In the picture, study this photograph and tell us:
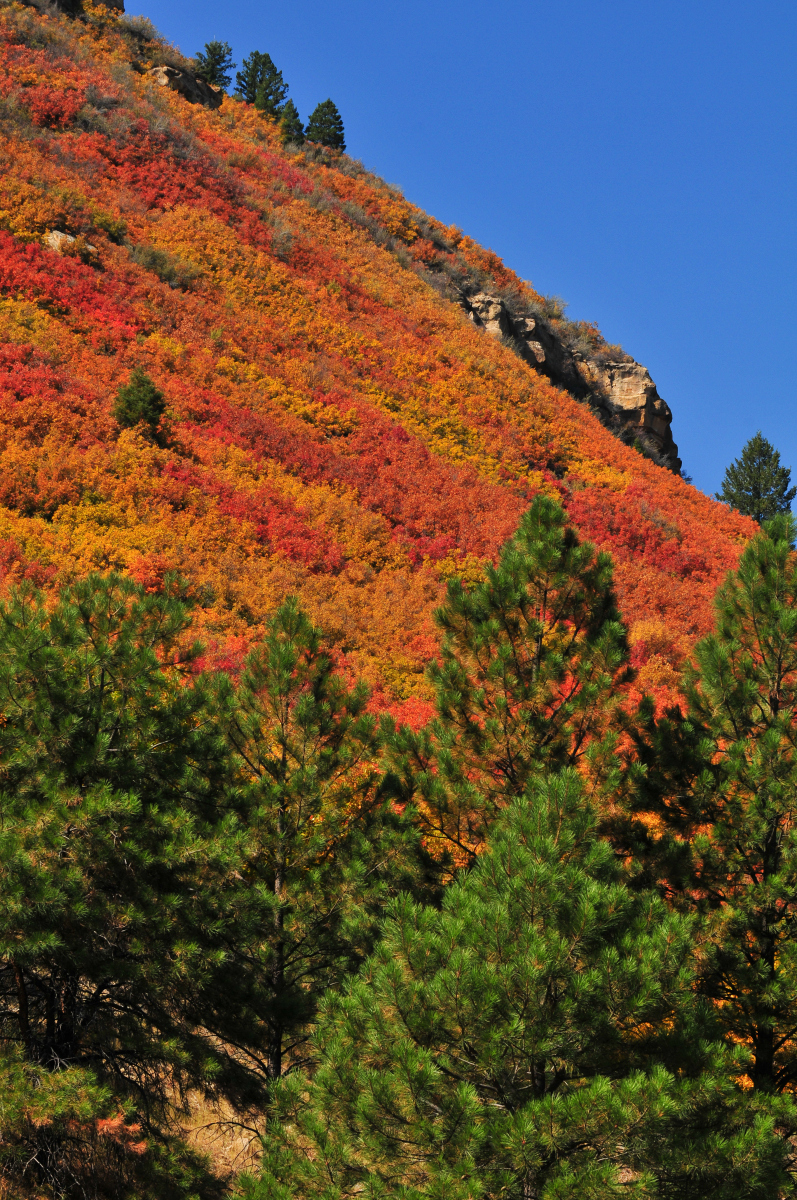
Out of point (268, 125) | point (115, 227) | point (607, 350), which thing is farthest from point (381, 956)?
point (268, 125)

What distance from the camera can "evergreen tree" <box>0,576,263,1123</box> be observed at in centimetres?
584

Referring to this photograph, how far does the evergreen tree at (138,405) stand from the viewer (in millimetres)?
18078

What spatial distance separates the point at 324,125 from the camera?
1800 inches

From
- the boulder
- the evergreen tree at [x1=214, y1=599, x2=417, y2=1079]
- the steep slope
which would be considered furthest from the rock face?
the evergreen tree at [x1=214, y1=599, x2=417, y2=1079]

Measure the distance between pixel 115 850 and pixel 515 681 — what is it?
157 inches

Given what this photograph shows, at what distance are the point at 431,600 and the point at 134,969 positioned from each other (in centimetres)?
1291

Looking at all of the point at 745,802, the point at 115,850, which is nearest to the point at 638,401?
the point at 745,802

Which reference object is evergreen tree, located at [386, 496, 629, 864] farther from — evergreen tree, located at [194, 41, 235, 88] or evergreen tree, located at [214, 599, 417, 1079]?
evergreen tree, located at [194, 41, 235, 88]

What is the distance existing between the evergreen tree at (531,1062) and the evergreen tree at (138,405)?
15.2 m

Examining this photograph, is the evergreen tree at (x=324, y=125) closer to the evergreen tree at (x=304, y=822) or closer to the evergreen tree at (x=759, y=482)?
the evergreen tree at (x=759, y=482)

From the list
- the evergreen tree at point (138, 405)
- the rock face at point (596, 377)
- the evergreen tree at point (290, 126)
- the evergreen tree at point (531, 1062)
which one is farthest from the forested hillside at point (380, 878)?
the evergreen tree at point (290, 126)

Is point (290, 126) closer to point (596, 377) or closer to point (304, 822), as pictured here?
point (596, 377)

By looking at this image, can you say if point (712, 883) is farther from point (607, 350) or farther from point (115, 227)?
point (607, 350)

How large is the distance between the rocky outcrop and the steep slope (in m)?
0.34
